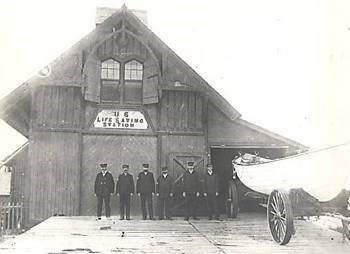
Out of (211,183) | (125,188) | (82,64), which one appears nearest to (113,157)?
(125,188)

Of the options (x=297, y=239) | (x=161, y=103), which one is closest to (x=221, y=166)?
(x=161, y=103)

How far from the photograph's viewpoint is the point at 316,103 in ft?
A: 21.8

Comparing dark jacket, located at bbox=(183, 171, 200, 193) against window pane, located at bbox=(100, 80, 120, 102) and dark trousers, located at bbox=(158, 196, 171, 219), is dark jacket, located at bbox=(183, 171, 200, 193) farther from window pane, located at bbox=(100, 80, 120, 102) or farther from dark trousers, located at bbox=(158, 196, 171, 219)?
window pane, located at bbox=(100, 80, 120, 102)

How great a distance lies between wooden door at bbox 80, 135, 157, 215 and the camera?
44.7ft

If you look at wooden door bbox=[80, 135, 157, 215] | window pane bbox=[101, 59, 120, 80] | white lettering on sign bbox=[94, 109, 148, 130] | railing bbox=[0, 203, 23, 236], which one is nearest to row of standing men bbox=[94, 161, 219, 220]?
wooden door bbox=[80, 135, 157, 215]

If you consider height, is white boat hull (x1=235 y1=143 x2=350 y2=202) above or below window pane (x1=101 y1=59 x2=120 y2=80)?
below

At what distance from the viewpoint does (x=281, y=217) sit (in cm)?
754

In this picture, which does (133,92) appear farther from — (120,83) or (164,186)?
(164,186)

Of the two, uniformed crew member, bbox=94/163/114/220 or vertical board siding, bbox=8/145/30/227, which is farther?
vertical board siding, bbox=8/145/30/227

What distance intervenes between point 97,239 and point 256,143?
24.5ft

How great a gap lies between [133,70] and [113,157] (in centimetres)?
273

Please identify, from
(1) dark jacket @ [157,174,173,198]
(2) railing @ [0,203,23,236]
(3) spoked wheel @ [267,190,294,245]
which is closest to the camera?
(3) spoked wheel @ [267,190,294,245]

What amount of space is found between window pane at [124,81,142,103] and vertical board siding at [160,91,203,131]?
735mm

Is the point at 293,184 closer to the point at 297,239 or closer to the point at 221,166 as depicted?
the point at 297,239
